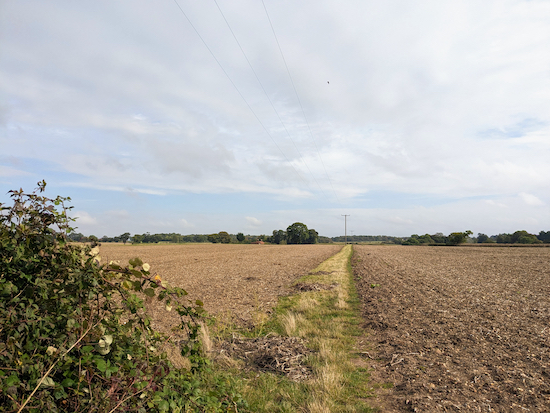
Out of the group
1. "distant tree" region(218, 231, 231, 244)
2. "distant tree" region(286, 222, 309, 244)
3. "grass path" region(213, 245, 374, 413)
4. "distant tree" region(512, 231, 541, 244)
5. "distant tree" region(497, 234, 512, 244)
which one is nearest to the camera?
"grass path" region(213, 245, 374, 413)

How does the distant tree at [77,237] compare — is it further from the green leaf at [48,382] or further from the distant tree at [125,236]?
the distant tree at [125,236]

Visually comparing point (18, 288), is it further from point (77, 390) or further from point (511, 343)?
point (511, 343)

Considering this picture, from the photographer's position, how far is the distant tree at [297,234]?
6531 inches

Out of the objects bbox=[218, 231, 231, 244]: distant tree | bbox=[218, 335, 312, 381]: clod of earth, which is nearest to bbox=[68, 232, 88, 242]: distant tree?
bbox=[218, 335, 312, 381]: clod of earth

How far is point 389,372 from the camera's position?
695cm

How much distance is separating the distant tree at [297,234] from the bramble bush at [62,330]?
164 meters

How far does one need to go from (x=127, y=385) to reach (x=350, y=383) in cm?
504

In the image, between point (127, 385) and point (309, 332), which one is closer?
point (127, 385)

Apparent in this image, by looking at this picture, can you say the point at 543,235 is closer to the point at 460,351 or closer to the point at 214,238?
the point at 214,238

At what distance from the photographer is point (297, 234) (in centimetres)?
16725

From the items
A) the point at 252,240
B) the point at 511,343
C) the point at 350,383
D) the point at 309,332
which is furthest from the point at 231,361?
the point at 252,240

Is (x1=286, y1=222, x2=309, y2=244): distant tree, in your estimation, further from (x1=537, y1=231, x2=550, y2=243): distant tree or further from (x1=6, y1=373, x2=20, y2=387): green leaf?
(x1=6, y1=373, x2=20, y2=387): green leaf

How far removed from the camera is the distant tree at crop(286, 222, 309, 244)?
165875 mm

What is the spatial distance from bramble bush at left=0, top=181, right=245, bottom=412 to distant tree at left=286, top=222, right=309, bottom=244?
539ft
